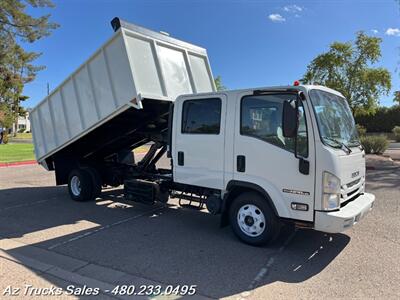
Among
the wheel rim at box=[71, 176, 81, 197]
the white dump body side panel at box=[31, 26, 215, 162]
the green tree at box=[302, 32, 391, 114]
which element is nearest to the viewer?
the white dump body side panel at box=[31, 26, 215, 162]

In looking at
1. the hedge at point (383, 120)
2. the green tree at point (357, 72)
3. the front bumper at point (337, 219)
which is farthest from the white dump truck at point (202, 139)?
the hedge at point (383, 120)

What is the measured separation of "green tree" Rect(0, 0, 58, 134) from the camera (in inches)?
931

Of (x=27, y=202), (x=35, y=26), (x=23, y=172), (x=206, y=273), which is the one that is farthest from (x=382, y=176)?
(x=35, y=26)

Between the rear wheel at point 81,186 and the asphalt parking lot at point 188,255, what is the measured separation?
69 cm

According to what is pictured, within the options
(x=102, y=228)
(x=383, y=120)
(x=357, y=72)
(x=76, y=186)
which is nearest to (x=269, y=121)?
(x=102, y=228)

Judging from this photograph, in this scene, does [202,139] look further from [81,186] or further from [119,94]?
[81,186]

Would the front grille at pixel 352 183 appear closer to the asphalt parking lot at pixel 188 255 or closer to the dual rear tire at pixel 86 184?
the asphalt parking lot at pixel 188 255

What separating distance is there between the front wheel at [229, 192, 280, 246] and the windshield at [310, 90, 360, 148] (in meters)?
1.32

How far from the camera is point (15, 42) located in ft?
85.3

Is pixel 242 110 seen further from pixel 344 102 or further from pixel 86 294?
pixel 86 294

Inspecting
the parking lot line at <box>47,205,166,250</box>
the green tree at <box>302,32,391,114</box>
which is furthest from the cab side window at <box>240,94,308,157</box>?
the green tree at <box>302,32,391,114</box>

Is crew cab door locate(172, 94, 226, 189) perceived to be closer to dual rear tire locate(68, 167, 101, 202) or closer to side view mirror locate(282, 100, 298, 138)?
side view mirror locate(282, 100, 298, 138)

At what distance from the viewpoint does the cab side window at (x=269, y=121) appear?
4.75m

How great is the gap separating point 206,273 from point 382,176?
10.7 metres
